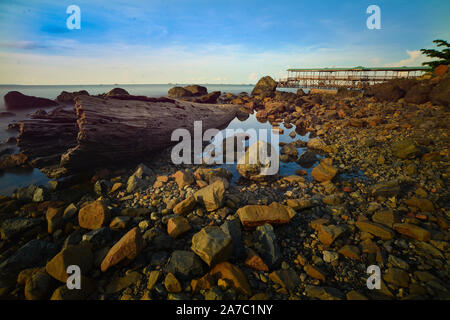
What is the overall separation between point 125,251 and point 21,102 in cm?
3156

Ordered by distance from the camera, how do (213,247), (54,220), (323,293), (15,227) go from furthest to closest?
(54,220) → (15,227) → (213,247) → (323,293)

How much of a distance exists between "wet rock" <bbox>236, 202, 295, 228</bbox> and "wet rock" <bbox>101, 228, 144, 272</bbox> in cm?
176

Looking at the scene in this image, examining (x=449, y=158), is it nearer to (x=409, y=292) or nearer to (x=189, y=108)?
(x=409, y=292)

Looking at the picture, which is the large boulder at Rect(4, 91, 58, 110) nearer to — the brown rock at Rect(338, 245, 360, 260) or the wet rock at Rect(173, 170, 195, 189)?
the wet rock at Rect(173, 170, 195, 189)

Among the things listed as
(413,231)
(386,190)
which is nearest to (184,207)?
(413,231)

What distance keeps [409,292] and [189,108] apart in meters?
8.46

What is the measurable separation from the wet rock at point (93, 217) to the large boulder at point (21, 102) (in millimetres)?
28727

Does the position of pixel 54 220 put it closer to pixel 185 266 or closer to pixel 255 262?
pixel 185 266

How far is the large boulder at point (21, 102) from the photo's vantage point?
20.9 m

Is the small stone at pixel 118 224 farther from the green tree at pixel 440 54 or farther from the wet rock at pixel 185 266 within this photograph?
the green tree at pixel 440 54

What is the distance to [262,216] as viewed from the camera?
10.9 ft

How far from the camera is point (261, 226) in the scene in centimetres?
312

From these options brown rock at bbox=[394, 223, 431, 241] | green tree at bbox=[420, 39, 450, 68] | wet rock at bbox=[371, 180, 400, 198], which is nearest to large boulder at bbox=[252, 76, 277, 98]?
green tree at bbox=[420, 39, 450, 68]
